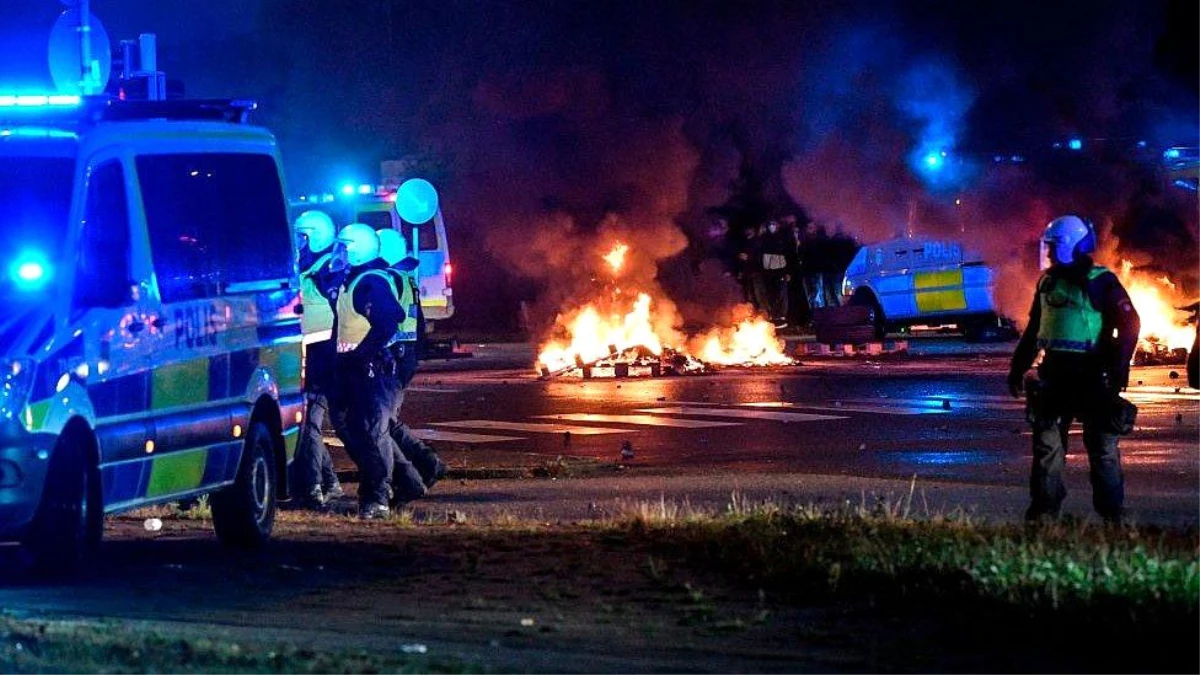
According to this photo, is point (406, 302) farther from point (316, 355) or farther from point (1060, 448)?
point (1060, 448)

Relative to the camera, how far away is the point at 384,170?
1297 inches

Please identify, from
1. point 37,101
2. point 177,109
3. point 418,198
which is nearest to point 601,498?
point 177,109

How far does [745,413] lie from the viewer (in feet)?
69.4

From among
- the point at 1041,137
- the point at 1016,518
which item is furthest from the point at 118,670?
the point at 1041,137

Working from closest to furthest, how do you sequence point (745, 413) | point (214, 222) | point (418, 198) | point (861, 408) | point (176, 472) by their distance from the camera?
point (176, 472) < point (214, 222) < point (745, 413) < point (861, 408) < point (418, 198)

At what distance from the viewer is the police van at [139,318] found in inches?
329

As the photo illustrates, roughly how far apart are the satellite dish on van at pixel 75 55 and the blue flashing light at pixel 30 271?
7708 mm

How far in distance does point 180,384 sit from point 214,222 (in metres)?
1.09

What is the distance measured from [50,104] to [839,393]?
15.2 m

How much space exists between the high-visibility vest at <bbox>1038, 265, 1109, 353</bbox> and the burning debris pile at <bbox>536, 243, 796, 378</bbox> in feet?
60.9

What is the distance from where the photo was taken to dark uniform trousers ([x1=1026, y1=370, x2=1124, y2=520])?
10352 mm

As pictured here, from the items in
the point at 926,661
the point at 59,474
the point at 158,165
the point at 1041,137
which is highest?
the point at 1041,137

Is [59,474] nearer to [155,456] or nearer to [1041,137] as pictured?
[155,456]

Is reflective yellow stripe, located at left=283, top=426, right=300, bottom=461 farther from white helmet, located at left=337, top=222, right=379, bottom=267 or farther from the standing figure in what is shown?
the standing figure
